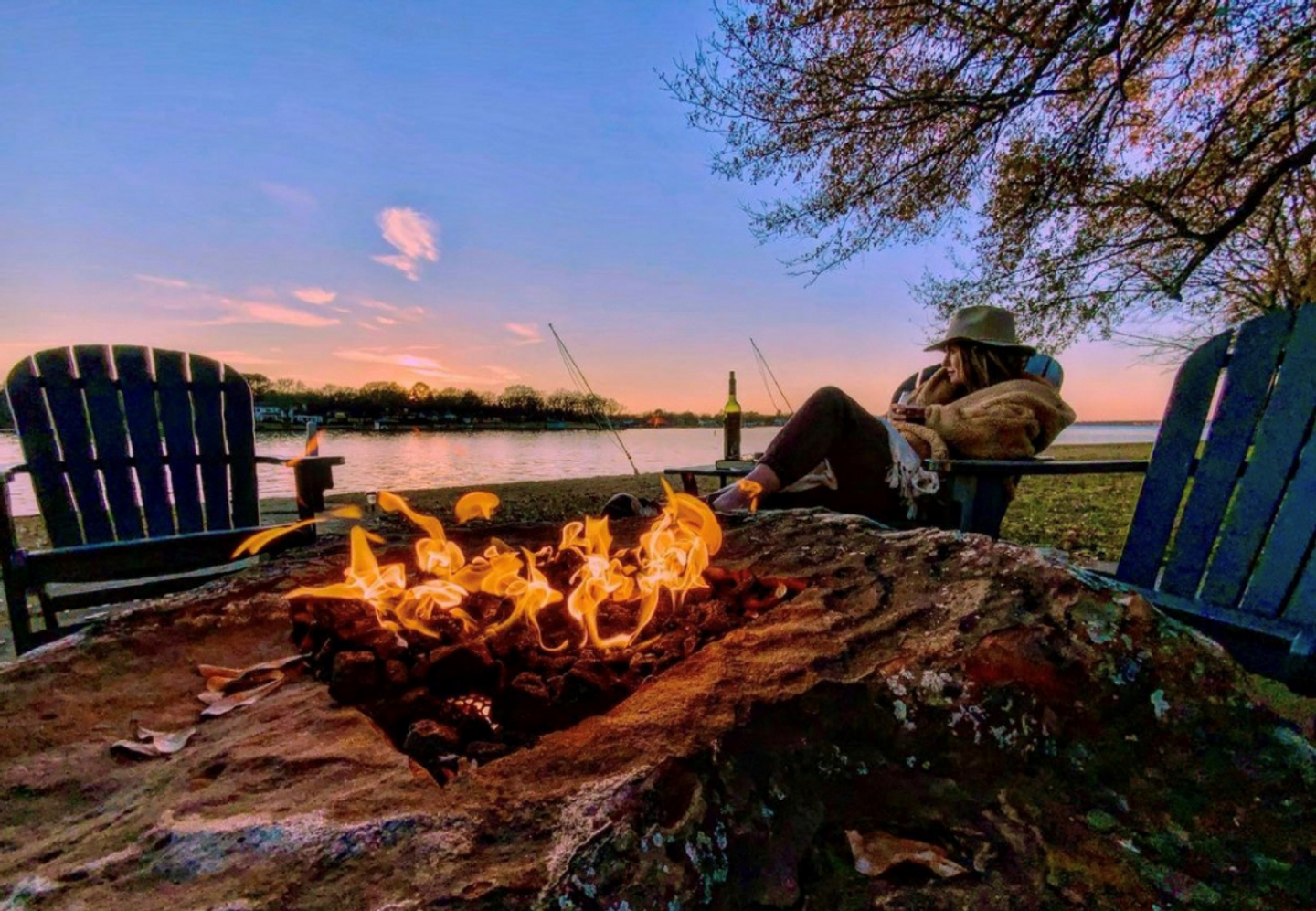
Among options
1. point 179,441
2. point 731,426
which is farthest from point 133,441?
point 731,426

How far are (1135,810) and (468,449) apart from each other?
22.8m

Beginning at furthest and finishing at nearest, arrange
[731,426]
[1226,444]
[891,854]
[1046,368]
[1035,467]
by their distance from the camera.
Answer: [731,426], [1046,368], [1035,467], [1226,444], [891,854]

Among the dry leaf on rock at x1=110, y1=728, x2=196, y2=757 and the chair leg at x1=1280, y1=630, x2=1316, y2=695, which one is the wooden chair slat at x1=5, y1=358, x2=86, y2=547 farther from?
the chair leg at x1=1280, y1=630, x2=1316, y2=695

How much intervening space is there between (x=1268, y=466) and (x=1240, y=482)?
0.31ft

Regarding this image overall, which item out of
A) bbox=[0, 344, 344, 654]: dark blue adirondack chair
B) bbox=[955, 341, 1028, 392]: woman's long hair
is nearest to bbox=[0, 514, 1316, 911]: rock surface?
bbox=[0, 344, 344, 654]: dark blue adirondack chair

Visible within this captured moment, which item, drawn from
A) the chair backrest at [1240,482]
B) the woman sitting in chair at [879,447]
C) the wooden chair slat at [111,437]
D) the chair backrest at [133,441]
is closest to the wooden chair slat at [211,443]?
the chair backrest at [133,441]

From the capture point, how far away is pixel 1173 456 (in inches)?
95.0

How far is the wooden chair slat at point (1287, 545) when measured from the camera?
1939 mm

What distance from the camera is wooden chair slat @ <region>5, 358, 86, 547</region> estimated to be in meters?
3.10

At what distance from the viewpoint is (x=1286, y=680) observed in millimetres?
1645

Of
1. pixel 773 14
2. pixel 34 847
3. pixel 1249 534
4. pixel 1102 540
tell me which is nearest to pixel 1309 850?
pixel 1249 534

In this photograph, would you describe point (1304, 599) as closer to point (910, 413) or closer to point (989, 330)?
point (910, 413)

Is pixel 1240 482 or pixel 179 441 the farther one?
pixel 179 441

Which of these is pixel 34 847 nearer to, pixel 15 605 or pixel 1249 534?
pixel 15 605
